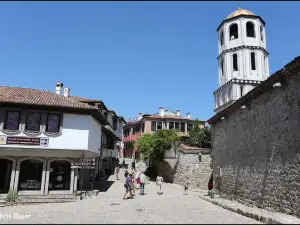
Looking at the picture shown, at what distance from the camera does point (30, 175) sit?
16.9 metres

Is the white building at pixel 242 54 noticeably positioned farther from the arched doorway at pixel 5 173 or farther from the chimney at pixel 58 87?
the arched doorway at pixel 5 173

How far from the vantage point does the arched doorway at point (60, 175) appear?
17.4 meters

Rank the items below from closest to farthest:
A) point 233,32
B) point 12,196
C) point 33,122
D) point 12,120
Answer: point 12,196
point 12,120
point 33,122
point 233,32

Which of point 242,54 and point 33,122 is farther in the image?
point 242,54

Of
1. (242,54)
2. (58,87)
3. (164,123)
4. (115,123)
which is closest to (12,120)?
(58,87)

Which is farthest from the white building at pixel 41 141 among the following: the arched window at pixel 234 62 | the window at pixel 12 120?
the arched window at pixel 234 62

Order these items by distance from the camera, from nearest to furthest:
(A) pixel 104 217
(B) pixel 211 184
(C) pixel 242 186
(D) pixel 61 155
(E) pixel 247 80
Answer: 1. (A) pixel 104 217
2. (C) pixel 242 186
3. (D) pixel 61 155
4. (B) pixel 211 184
5. (E) pixel 247 80

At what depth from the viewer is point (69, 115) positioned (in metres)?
17.1

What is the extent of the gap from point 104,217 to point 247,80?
106 ft

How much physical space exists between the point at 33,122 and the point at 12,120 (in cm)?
126

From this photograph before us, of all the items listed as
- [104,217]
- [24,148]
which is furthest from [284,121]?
[24,148]

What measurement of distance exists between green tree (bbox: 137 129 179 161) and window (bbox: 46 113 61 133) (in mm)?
14031

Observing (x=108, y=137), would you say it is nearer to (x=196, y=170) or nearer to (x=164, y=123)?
(x=196, y=170)

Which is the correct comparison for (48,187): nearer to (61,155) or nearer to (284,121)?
(61,155)
